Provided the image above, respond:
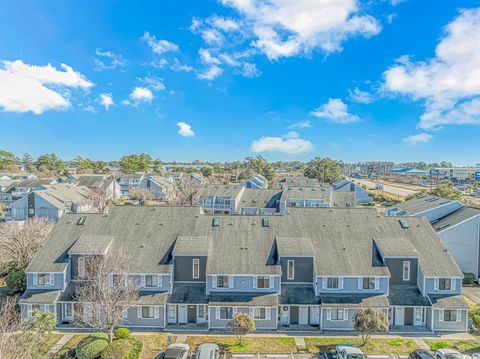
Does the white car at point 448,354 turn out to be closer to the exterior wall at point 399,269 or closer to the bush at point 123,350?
the exterior wall at point 399,269

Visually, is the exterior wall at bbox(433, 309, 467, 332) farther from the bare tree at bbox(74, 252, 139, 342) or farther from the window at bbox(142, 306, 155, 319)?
the bare tree at bbox(74, 252, 139, 342)

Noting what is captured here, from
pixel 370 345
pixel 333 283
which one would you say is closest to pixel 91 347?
pixel 333 283

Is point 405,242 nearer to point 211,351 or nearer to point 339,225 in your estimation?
point 339,225

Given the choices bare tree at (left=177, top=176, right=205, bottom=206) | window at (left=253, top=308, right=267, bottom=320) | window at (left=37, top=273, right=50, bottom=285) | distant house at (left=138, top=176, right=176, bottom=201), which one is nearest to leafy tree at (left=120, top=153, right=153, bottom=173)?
distant house at (left=138, top=176, right=176, bottom=201)

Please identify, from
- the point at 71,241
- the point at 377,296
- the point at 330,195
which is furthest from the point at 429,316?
the point at 330,195

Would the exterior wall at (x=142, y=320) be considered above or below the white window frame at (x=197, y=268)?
Answer: below

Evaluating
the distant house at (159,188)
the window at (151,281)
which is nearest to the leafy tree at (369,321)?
the window at (151,281)

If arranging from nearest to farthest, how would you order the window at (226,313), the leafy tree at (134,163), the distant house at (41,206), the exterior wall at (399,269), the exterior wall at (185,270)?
1. the window at (226,313)
2. the exterior wall at (185,270)
3. the exterior wall at (399,269)
4. the distant house at (41,206)
5. the leafy tree at (134,163)
